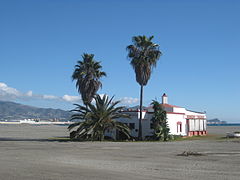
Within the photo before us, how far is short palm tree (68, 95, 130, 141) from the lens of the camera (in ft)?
137

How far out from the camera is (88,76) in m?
48.2

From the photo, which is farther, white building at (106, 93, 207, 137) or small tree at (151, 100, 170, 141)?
white building at (106, 93, 207, 137)

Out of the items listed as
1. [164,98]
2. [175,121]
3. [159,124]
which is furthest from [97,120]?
[164,98]

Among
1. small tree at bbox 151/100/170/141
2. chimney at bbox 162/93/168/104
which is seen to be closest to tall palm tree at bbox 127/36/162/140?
small tree at bbox 151/100/170/141

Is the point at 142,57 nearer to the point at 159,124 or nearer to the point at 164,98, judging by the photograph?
the point at 159,124

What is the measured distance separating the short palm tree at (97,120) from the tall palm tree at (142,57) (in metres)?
3.92

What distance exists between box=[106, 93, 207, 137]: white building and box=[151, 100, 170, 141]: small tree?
2.89 metres

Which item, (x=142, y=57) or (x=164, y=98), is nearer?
(x=142, y=57)

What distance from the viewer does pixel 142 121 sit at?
47.4 meters

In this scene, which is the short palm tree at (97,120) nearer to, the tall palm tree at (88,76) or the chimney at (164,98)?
the tall palm tree at (88,76)

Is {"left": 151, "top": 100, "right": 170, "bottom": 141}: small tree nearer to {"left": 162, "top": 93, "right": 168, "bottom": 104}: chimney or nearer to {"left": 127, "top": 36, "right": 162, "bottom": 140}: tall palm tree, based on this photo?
{"left": 127, "top": 36, "right": 162, "bottom": 140}: tall palm tree

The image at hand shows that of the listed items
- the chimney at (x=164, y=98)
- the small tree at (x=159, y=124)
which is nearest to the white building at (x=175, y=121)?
the chimney at (x=164, y=98)

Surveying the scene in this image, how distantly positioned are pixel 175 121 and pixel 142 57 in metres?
12.6

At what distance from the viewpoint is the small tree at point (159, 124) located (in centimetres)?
4359
